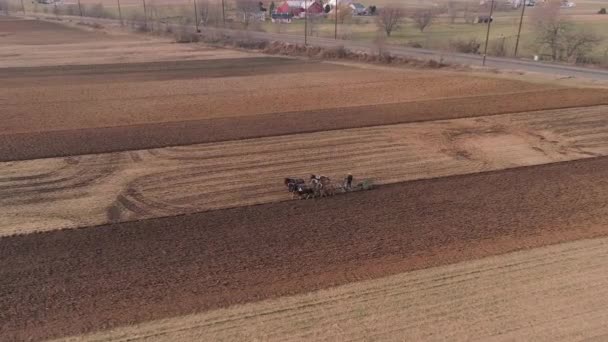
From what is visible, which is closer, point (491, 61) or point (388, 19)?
point (491, 61)

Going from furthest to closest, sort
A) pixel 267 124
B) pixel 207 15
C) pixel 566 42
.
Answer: pixel 207 15 → pixel 566 42 → pixel 267 124

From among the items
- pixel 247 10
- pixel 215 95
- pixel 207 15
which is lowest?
pixel 215 95

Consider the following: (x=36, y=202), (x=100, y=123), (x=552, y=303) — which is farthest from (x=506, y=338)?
(x=100, y=123)

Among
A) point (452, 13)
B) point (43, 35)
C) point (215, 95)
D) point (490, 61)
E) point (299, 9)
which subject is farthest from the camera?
point (299, 9)

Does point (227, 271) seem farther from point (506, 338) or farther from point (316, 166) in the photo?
point (316, 166)

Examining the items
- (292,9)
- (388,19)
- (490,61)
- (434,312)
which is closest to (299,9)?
(292,9)

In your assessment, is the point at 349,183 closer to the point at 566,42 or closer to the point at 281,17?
the point at 566,42

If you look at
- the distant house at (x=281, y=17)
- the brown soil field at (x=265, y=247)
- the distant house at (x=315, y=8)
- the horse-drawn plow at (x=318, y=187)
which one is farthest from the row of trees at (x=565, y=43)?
the distant house at (x=315, y=8)
